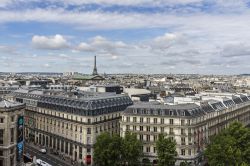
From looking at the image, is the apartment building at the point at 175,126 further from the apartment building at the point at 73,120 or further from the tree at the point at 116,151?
the tree at the point at 116,151

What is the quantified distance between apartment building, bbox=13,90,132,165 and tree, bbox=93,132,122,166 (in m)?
17.7

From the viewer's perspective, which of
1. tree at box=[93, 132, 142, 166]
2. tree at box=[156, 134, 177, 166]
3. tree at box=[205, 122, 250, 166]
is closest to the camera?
tree at box=[205, 122, 250, 166]

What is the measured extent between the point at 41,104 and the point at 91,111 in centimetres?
3420

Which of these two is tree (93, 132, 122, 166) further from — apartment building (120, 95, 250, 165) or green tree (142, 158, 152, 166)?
apartment building (120, 95, 250, 165)

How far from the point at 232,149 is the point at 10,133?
5876cm

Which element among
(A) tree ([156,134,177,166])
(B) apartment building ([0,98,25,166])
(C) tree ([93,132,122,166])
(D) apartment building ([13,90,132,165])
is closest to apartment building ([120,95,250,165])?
(D) apartment building ([13,90,132,165])

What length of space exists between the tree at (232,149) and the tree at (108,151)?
24.7m

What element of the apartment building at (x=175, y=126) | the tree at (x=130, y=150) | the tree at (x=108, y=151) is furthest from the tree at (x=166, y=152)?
the apartment building at (x=175, y=126)

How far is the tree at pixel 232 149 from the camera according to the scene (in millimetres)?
96375

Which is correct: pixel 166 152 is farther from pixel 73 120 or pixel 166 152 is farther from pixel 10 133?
pixel 10 133

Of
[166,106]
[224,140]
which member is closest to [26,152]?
[166,106]

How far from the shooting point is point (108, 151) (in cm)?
10181

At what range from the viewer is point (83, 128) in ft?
403

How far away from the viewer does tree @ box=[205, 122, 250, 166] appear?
316 feet
